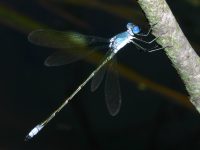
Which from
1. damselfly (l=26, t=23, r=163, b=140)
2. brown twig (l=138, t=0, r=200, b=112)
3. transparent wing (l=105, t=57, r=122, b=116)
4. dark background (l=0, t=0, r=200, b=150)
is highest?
brown twig (l=138, t=0, r=200, b=112)

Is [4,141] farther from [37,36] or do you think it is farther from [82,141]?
[37,36]

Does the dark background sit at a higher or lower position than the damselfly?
lower

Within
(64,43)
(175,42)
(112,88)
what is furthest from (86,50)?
(175,42)

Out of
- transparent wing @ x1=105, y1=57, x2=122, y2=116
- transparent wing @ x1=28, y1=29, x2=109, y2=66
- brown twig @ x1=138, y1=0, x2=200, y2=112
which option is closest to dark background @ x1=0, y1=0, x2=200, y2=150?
transparent wing @ x1=28, y1=29, x2=109, y2=66

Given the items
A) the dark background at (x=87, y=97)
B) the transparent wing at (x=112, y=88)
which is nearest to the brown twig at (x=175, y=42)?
the transparent wing at (x=112, y=88)

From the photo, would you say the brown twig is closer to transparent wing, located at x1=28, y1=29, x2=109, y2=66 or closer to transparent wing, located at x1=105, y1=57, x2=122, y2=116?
transparent wing, located at x1=105, y1=57, x2=122, y2=116

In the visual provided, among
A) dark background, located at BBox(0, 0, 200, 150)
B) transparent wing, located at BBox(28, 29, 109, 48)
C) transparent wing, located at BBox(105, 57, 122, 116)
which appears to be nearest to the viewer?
transparent wing, located at BBox(105, 57, 122, 116)
